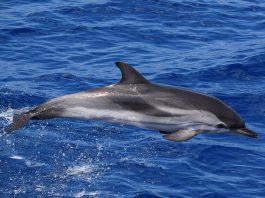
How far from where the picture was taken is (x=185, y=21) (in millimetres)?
22328

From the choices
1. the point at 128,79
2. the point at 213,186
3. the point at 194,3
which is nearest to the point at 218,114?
the point at 128,79

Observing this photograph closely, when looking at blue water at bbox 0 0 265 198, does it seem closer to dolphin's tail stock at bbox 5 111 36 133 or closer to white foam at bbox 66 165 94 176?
white foam at bbox 66 165 94 176

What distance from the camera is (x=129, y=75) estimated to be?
34.7 feet

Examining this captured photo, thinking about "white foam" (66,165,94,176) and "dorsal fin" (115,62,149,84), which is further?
"white foam" (66,165,94,176)

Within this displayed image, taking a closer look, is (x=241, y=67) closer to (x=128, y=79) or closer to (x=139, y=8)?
(x=139, y=8)

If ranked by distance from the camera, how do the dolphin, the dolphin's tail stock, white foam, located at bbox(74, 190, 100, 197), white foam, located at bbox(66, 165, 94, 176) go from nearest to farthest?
the dolphin's tail stock
the dolphin
white foam, located at bbox(74, 190, 100, 197)
white foam, located at bbox(66, 165, 94, 176)

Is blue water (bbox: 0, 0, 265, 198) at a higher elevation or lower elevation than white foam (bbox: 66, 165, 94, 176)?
higher

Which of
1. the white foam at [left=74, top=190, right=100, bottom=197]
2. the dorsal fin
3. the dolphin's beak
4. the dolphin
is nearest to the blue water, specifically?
the white foam at [left=74, top=190, right=100, bottom=197]

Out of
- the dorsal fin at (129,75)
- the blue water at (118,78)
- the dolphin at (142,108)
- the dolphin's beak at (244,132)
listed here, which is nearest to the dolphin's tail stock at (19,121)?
the dolphin at (142,108)

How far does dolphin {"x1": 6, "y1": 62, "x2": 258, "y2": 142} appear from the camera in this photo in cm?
1041

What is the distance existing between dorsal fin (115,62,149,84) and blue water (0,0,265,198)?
2485 millimetres

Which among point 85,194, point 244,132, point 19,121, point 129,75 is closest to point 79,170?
point 85,194

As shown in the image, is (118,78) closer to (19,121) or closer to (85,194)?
(85,194)

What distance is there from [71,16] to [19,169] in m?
10.00
